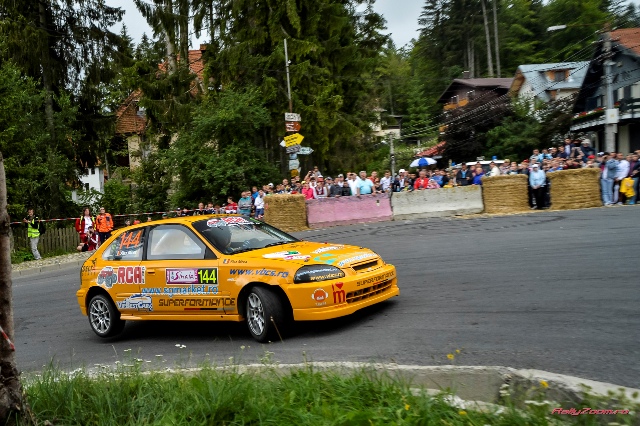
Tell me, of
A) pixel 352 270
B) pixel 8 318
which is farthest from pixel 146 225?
pixel 8 318

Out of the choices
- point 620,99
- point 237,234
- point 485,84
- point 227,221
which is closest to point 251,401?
point 237,234

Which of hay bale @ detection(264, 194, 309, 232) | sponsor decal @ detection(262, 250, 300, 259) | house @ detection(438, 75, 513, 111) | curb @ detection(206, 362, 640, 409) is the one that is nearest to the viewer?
curb @ detection(206, 362, 640, 409)

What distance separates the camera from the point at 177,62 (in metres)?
32.2

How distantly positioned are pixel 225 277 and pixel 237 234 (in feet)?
2.98

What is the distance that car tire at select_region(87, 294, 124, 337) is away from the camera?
9.12 metres

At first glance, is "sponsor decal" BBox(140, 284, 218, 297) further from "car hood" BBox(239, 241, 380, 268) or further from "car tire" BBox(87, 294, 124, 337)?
"car tire" BBox(87, 294, 124, 337)

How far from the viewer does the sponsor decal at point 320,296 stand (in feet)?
24.3

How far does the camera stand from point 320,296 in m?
7.40

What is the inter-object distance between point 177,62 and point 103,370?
2833 centimetres

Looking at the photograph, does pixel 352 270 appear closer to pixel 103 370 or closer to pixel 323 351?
pixel 323 351

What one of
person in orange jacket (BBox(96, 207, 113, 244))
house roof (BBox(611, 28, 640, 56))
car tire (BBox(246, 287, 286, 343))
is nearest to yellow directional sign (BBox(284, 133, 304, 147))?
person in orange jacket (BBox(96, 207, 113, 244))

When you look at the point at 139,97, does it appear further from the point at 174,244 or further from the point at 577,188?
the point at 174,244

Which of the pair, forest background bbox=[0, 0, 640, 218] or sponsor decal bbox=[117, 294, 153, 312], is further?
forest background bbox=[0, 0, 640, 218]

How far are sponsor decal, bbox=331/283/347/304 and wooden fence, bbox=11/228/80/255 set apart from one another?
20.5m
